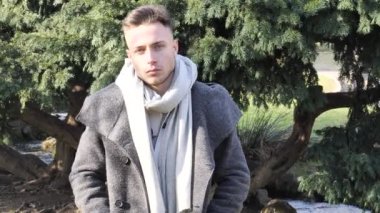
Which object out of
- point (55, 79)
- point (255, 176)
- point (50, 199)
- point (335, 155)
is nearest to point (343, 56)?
point (335, 155)

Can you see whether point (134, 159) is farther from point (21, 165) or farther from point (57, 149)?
point (21, 165)

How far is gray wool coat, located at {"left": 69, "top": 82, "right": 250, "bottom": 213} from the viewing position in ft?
7.29

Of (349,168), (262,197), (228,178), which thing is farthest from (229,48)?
(262,197)

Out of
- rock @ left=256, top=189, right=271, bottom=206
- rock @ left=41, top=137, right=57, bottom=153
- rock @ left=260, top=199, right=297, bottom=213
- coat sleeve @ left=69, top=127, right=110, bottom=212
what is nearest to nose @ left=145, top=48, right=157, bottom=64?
coat sleeve @ left=69, top=127, right=110, bottom=212

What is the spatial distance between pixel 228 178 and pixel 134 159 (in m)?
0.32

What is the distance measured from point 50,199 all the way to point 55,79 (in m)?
2.55

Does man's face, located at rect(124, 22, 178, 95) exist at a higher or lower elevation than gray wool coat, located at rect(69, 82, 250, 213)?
higher

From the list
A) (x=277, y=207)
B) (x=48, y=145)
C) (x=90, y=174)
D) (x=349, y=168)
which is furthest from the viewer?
(x=48, y=145)

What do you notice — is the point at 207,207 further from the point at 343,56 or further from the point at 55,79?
the point at 343,56

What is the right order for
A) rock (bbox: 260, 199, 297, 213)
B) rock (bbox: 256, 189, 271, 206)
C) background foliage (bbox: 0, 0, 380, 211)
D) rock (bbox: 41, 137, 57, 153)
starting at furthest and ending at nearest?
rock (bbox: 41, 137, 57, 153) < rock (bbox: 256, 189, 271, 206) < rock (bbox: 260, 199, 297, 213) < background foliage (bbox: 0, 0, 380, 211)

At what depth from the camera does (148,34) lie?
2.18 m

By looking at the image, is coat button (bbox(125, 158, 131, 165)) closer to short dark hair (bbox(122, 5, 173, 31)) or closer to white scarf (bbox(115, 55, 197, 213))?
white scarf (bbox(115, 55, 197, 213))

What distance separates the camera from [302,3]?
4.74 m

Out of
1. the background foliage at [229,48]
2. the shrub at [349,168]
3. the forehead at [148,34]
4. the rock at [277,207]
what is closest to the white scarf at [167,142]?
the forehead at [148,34]
